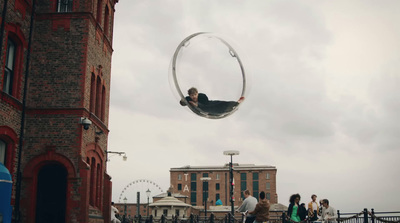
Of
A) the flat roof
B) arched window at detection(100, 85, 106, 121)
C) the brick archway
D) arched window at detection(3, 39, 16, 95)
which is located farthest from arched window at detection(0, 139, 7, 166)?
the flat roof

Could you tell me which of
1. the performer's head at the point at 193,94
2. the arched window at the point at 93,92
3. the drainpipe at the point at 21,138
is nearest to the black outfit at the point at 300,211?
the performer's head at the point at 193,94

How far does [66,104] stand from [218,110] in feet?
35.4

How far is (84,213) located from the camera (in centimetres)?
1686

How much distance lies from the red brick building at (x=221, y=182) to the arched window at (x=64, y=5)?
3306 inches

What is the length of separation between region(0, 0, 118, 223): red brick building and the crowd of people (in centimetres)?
699

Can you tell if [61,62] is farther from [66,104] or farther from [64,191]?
[64,191]

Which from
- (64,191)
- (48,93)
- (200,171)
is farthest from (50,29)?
(200,171)

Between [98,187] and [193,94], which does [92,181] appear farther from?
[193,94]

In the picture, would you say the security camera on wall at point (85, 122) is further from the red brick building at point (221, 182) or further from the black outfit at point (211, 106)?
the red brick building at point (221, 182)

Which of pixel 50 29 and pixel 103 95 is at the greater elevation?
pixel 50 29

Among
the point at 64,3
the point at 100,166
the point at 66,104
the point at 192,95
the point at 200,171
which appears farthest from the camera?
the point at 200,171

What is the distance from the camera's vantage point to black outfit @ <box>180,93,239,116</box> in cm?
817

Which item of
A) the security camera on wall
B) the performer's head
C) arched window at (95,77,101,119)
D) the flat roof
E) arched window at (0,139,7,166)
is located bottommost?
arched window at (0,139,7,166)

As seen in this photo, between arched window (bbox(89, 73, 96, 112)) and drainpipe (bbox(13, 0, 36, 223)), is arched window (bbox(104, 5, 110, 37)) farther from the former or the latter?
drainpipe (bbox(13, 0, 36, 223))
